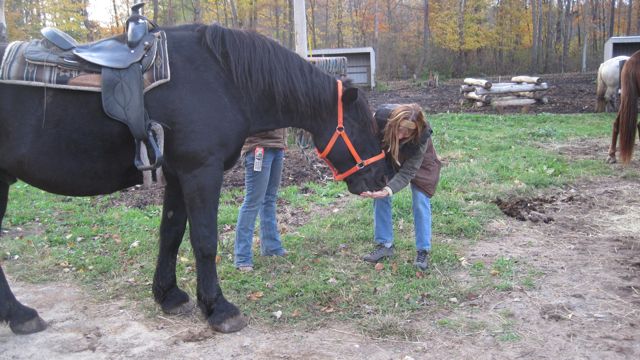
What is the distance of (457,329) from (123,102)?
2400mm

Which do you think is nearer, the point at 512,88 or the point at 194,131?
the point at 194,131

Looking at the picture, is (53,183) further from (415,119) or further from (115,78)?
(415,119)

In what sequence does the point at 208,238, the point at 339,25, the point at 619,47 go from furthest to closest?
the point at 339,25, the point at 619,47, the point at 208,238

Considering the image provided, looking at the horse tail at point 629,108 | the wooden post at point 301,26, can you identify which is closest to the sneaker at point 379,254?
the wooden post at point 301,26

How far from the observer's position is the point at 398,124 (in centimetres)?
360

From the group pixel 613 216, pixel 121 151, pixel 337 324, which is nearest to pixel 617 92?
pixel 613 216

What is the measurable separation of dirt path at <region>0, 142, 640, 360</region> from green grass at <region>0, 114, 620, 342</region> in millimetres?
103

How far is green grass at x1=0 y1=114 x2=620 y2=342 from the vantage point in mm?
3582

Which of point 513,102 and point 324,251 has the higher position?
point 513,102

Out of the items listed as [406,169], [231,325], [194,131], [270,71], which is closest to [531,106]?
[406,169]

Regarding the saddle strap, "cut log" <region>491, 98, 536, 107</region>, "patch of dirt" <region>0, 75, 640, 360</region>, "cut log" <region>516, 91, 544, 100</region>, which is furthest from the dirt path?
"cut log" <region>516, 91, 544, 100</region>

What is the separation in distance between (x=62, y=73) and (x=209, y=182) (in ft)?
3.30

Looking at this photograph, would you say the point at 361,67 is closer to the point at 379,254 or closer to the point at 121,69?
the point at 379,254

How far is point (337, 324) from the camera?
331cm
